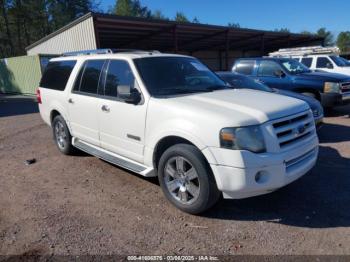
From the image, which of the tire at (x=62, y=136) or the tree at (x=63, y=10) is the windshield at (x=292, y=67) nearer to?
the tire at (x=62, y=136)

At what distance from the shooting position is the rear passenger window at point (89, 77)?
4.93 metres

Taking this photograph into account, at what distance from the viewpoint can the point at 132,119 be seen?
4.18 metres

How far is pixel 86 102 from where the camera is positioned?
5023mm

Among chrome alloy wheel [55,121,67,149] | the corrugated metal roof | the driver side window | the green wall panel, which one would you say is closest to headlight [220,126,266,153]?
chrome alloy wheel [55,121,67,149]

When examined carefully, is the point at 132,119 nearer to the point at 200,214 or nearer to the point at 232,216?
the point at 200,214

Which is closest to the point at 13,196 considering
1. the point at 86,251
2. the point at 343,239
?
the point at 86,251

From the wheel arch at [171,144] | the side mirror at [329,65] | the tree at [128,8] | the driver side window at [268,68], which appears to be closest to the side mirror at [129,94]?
the wheel arch at [171,144]

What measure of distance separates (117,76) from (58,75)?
2123 mm

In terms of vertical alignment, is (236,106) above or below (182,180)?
→ above

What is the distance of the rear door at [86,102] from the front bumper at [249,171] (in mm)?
2435

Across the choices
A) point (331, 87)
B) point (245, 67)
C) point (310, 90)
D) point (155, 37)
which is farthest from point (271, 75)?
point (155, 37)

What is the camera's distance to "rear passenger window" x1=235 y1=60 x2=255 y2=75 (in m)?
10.3

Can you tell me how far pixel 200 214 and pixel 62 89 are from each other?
368cm

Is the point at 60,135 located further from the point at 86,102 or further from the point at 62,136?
the point at 86,102
